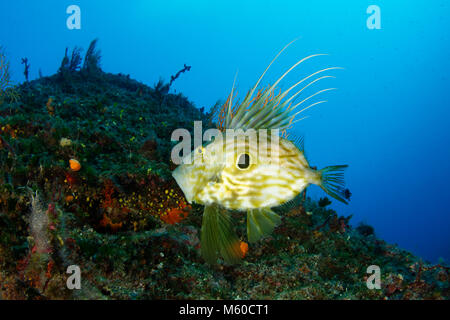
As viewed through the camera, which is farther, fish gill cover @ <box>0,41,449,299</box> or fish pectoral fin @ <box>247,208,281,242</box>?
fish gill cover @ <box>0,41,449,299</box>

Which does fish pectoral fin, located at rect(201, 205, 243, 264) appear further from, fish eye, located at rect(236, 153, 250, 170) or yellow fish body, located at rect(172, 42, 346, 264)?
fish eye, located at rect(236, 153, 250, 170)

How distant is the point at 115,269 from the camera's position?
2.96 metres

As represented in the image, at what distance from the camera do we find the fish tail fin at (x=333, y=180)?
264cm

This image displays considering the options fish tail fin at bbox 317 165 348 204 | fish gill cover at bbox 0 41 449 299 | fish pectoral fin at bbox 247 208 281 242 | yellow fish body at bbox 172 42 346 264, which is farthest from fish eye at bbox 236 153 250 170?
fish gill cover at bbox 0 41 449 299

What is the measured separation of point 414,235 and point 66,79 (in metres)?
61.5

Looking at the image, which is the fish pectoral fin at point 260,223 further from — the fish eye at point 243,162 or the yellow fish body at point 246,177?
the fish eye at point 243,162

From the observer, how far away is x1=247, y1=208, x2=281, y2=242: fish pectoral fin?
2.59 meters

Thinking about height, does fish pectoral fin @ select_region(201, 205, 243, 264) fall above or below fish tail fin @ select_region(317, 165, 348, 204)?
below

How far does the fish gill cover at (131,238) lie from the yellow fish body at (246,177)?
2.01 ft

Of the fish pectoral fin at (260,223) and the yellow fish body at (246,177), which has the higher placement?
the yellow fish body at (246,177)

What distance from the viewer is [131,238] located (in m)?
3.34

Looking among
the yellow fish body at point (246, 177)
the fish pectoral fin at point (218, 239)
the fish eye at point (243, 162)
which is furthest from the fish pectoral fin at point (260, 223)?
the fish eye at point (243, 162)

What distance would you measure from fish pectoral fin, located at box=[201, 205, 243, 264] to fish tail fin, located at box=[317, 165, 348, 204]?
39.6 inches

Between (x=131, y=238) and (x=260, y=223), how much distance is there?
1.70m
